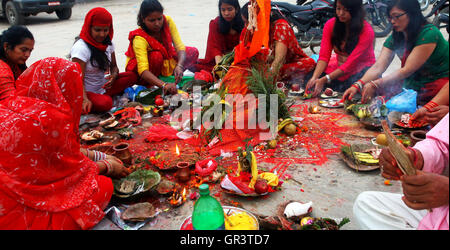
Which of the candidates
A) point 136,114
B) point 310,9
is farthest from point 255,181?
point 310,9

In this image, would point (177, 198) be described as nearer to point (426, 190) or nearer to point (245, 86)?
point (245, 86)

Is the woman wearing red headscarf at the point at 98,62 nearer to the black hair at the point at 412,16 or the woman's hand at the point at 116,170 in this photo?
the woman's hand at the point at 116,170

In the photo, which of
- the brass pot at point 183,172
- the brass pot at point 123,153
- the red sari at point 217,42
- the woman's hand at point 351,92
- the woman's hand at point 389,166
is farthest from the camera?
the red sari at point 217,42

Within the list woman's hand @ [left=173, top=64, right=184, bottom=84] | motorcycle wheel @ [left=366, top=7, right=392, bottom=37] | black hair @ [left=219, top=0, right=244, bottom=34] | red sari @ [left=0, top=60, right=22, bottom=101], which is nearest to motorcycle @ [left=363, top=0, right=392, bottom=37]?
motorcycle wheel @ [left=366, top=7, right=392, bottom=37]

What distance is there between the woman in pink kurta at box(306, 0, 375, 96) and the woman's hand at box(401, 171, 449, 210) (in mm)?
3211

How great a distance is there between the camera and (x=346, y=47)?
4504mm

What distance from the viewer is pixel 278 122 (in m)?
3.65

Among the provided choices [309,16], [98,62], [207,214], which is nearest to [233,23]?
[98,62]

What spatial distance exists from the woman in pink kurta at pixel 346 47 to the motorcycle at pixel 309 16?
208cm

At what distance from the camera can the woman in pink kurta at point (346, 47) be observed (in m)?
4.20

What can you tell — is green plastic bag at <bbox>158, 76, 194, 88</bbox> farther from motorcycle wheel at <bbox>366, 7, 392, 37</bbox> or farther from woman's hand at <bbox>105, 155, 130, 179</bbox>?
motorcycle wheel at <bbox>366, 7, 392, 37</bbox>

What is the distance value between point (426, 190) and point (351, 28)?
3.49m

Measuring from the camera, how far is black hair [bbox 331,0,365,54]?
13.6ft

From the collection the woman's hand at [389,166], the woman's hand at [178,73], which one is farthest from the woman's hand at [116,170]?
the woman's hand at [178,73]
